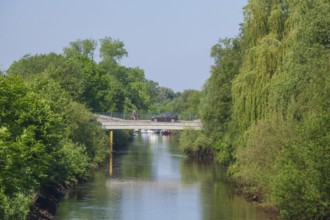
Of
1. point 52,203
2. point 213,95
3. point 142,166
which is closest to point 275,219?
point 52,203

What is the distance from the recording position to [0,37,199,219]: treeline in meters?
33.3

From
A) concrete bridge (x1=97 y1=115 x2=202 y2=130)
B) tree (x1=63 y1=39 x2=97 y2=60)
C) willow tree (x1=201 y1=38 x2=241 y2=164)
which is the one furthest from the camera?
tree (x1=63 y1=39 x2=97 y2=60)

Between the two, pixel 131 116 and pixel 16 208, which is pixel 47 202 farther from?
pixel 131 116

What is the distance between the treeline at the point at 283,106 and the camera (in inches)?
1471

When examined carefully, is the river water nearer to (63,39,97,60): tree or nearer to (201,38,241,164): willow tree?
(201,38,241,164): willow tree

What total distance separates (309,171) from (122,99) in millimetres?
89022

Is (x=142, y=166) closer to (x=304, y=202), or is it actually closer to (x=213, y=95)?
(x=213, y=95)

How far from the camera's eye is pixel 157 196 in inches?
2221

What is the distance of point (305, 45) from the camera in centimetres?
4344

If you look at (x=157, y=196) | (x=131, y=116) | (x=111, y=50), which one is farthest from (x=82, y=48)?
(x=157, y=196)

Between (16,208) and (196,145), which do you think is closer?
(16,208)

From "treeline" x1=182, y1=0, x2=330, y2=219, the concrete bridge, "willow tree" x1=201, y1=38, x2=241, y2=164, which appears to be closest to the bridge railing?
the concrete bridge

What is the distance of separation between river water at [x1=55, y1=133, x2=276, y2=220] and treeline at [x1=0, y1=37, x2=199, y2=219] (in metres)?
2.39

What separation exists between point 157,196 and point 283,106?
48.7 feet
